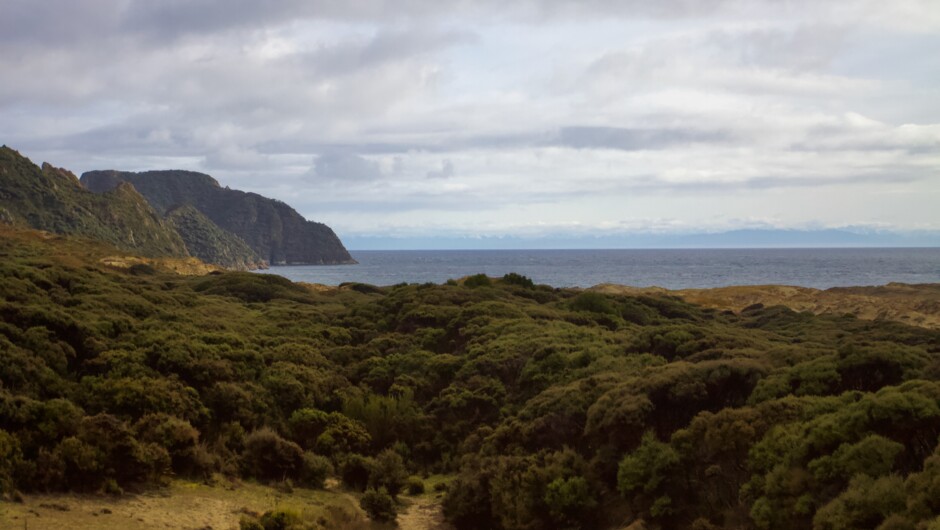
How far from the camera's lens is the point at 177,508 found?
15633mm

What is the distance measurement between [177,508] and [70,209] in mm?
113730

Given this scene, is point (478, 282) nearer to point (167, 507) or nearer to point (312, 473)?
point (312, 473)

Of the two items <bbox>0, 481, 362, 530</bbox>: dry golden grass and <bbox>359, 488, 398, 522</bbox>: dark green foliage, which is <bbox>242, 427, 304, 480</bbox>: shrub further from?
<bbox>359, 488, 398, 522</bbox>: dark green foliage

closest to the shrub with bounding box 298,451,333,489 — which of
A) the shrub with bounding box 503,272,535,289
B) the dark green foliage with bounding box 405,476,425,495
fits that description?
the dark green foliage with bounding box 405,476,425,495

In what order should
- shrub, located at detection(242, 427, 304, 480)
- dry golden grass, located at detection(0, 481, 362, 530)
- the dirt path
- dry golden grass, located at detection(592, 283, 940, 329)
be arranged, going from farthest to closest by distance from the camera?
dry golden grass, located at detection(592, 283, 940, 329) < shrub, located at detection(242, 427, 304, 480) < the dirt path < dry golden grass, located at detection(0, 481, 362, 530)

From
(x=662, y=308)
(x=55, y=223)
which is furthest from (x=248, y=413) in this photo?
(x=55, y=223)

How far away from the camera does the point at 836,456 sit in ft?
42.1

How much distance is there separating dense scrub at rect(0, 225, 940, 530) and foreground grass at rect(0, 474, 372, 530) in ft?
2.03

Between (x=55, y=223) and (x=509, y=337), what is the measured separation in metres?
96.3

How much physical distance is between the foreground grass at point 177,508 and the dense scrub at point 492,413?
2.03ft

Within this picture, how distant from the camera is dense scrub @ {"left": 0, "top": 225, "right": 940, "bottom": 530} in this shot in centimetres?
1339

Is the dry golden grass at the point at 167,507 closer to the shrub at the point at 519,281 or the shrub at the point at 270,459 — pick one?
the shrub at the point at 270,459

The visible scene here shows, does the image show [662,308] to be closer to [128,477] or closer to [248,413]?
[248,413]

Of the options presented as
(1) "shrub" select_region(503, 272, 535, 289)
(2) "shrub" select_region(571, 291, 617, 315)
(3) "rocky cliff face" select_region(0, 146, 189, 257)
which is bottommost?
(2) "shrub" select_region(571, 291, 617, 315)
